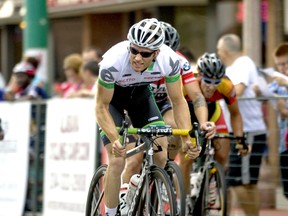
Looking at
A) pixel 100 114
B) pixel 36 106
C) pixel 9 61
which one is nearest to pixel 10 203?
pixel 36 106

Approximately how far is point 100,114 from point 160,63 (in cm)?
69

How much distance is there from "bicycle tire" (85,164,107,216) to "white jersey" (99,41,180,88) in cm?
99

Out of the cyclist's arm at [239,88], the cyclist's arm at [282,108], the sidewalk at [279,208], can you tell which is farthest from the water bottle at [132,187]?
the cyclist's arm at [239,88]

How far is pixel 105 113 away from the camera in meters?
9.59

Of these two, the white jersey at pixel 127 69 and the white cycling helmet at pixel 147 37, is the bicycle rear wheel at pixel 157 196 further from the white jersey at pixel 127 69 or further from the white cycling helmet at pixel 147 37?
the white cycling helmet at pixel 147 37

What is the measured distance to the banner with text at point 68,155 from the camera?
1305 centimetres


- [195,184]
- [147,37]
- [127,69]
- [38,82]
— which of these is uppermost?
[38,82]

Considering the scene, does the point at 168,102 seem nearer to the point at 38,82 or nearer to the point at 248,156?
the point at 248,156

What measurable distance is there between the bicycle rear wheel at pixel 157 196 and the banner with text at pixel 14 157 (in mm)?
4538

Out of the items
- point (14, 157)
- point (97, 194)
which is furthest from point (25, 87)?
point (97, 194)

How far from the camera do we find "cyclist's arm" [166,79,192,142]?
983cm

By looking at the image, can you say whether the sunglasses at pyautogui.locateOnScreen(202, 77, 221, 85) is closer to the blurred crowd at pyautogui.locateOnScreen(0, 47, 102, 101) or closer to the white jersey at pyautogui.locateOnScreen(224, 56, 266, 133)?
the white jersey at pyautogui.locateOnScreen(224, 56, 266, 133)

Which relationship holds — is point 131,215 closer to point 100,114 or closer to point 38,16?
point 100,114

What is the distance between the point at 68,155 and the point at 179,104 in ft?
12.3
